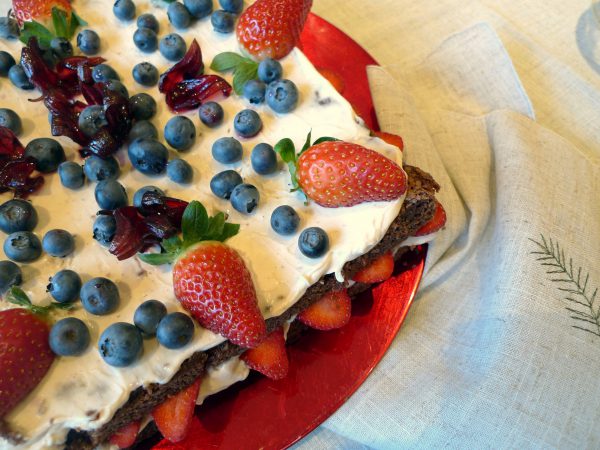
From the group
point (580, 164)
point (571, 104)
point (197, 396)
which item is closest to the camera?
point (197, 396)

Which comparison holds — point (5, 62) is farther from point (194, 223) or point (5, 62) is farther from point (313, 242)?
point (313, 242)

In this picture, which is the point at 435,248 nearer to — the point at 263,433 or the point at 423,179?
the point at 423,179

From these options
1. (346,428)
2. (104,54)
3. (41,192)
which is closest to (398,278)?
(346,428)

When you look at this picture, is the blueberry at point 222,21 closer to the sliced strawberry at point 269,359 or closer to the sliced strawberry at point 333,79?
the sliced strawberry at point 333,79

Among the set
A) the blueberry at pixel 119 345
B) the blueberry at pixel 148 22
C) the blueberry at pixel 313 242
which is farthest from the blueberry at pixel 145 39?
the blueberry at pixel 119 345

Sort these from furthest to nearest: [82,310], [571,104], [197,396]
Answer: [571,104] → [197,396] → [82,310]

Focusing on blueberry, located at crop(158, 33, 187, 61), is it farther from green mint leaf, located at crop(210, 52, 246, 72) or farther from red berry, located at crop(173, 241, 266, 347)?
red berry, located at crop(173, 241, 266, 347)
